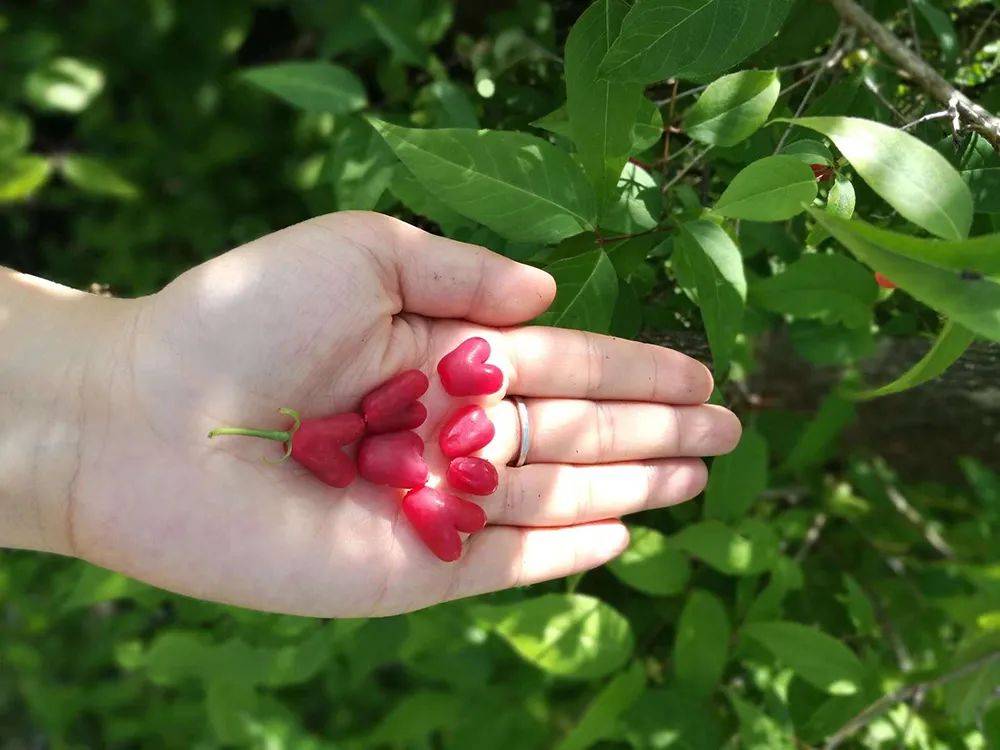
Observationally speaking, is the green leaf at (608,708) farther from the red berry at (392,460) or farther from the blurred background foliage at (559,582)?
the red berry at (392,460)

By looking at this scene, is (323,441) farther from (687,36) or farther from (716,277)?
(687,36)

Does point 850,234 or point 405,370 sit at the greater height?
point 850,234

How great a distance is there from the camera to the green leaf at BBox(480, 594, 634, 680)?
6.27 ft

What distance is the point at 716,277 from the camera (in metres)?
1.43

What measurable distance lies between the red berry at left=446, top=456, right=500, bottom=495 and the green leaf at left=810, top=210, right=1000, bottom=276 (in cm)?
95

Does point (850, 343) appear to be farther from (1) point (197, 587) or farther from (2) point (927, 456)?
(1) point (197, 587)

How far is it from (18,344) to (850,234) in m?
1.60

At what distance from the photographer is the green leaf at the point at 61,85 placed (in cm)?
316

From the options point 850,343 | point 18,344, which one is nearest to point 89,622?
point 18,344

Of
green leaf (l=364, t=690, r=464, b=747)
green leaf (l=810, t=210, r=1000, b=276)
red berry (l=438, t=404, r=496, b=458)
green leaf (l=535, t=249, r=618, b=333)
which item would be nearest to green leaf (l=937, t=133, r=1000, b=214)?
green leaf (l=810, t=210, r=1000, b=276)

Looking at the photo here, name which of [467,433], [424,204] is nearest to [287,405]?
[467,433]

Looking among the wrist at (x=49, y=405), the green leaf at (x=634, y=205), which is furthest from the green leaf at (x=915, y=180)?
the wrist at (x=49, y=405)

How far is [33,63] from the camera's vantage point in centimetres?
321

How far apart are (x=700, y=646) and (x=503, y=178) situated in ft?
3.74
